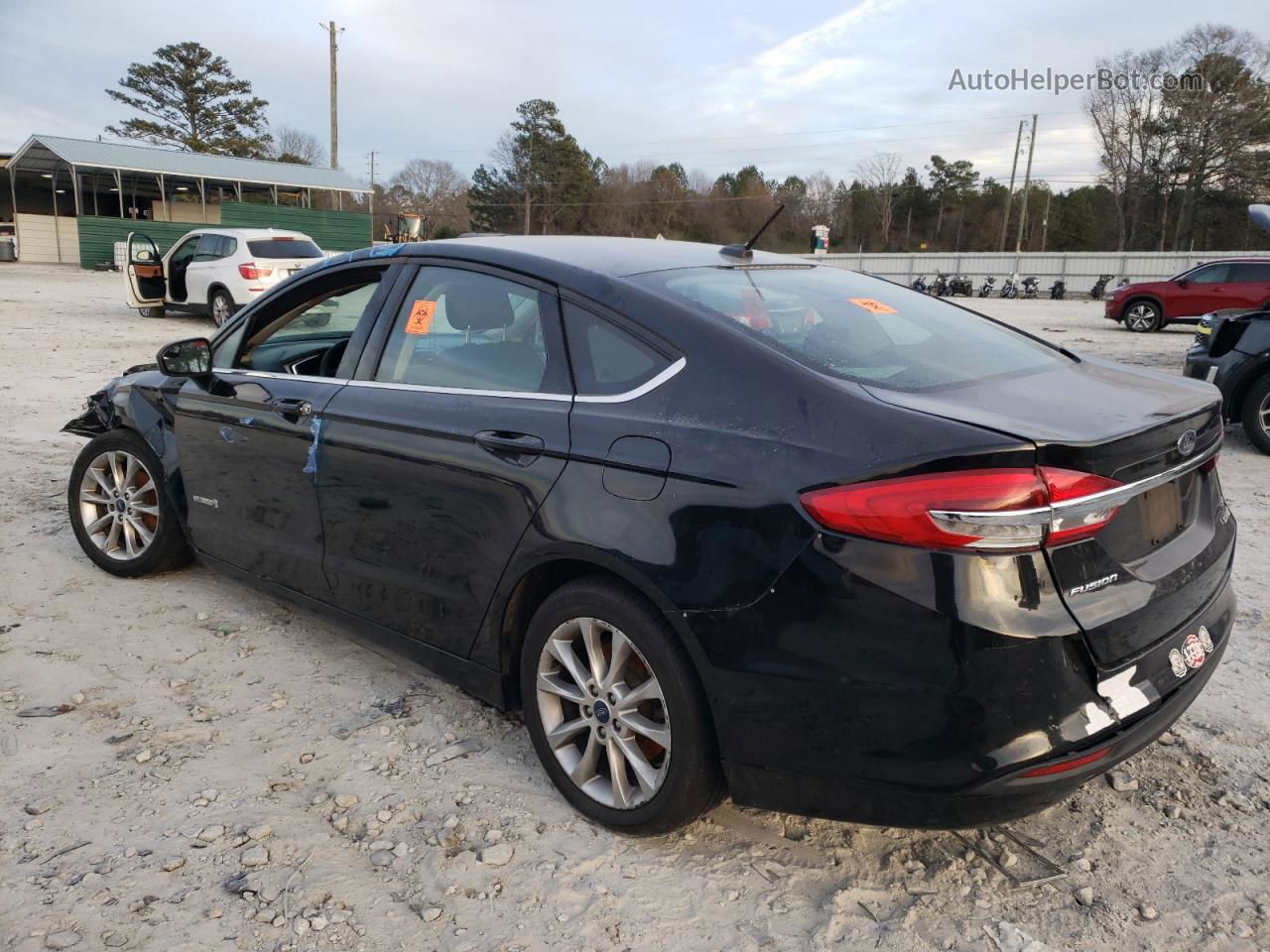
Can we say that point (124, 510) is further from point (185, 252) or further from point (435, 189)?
point (435, 189)

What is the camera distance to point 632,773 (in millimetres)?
2559

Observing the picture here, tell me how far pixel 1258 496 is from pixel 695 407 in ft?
18.1

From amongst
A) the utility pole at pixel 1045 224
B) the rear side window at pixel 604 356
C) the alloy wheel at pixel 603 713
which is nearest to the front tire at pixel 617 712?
the alloy wheel at pixel 603 713

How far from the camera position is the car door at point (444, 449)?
2.66 metres

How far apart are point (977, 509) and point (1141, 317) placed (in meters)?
21.6

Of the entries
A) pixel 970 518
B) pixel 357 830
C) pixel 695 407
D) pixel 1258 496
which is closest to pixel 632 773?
pixel 357 830

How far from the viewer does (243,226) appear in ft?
119

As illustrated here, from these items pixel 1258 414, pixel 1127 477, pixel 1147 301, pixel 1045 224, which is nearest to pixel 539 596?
pixel 1127 477

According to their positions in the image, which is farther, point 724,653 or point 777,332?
point 777,332

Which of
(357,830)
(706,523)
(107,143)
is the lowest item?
(357,830)

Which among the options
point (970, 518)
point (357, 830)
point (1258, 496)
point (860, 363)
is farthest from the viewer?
point (1258, 496)

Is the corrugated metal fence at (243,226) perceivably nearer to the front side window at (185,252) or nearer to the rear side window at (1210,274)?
the front side window at (185,252)

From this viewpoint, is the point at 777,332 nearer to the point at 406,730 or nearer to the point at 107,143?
the point at 406,730

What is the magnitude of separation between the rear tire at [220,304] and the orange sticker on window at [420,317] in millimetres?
13944
